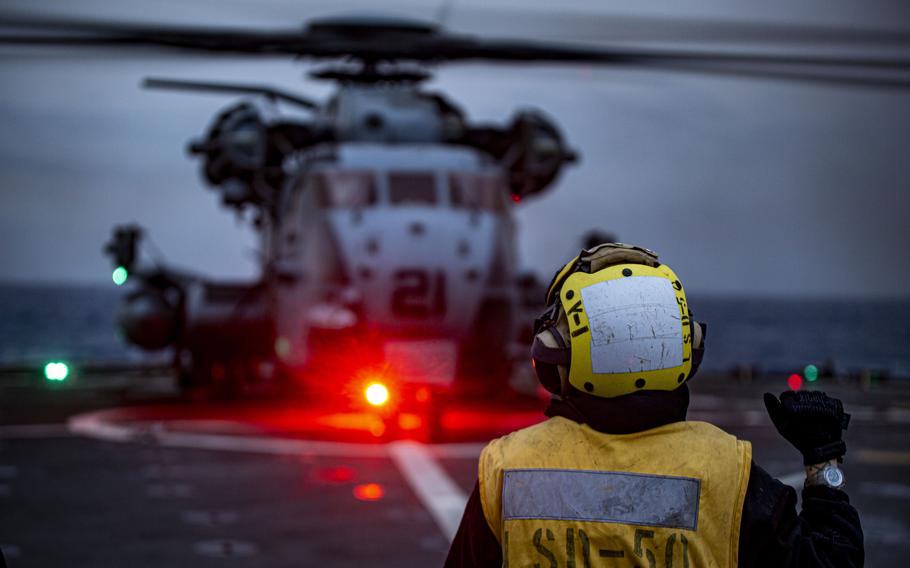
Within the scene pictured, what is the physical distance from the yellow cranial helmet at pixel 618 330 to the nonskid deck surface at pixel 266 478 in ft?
19.1

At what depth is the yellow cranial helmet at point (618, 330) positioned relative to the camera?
10.2 ft

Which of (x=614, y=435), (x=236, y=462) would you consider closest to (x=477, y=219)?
(x=236, y=462)

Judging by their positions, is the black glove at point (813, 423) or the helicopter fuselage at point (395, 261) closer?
the black glove at point (813, 423)

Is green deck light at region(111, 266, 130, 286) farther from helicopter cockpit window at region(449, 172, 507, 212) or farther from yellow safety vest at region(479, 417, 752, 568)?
yellow safety vest at region(479, 417, 752, 568)

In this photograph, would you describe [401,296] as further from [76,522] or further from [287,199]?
[76,522]

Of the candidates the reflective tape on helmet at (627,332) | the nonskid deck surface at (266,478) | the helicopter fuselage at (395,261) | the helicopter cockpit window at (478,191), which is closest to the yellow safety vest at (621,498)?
the reflective tape on helmet at (627,332)

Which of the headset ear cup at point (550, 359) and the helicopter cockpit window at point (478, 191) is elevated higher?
the headset ear cup at point (550, 359)

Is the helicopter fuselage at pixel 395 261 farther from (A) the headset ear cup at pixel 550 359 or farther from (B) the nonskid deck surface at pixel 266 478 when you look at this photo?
(A) the headset ear cup at pixel 550 359

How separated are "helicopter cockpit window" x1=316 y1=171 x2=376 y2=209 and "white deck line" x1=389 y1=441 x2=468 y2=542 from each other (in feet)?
9.96

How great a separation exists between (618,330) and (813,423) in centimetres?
53

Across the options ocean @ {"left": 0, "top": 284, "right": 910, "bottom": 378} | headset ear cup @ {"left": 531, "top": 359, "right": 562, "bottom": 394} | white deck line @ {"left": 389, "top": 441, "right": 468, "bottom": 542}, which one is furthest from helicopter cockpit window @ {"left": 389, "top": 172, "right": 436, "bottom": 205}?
ocean @ {"left": 0, "top": 284, "right": 910, "bottom": 378}

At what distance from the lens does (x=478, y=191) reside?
52.0 feet

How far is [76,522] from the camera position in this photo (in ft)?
33.9

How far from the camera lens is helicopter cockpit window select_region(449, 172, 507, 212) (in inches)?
614
